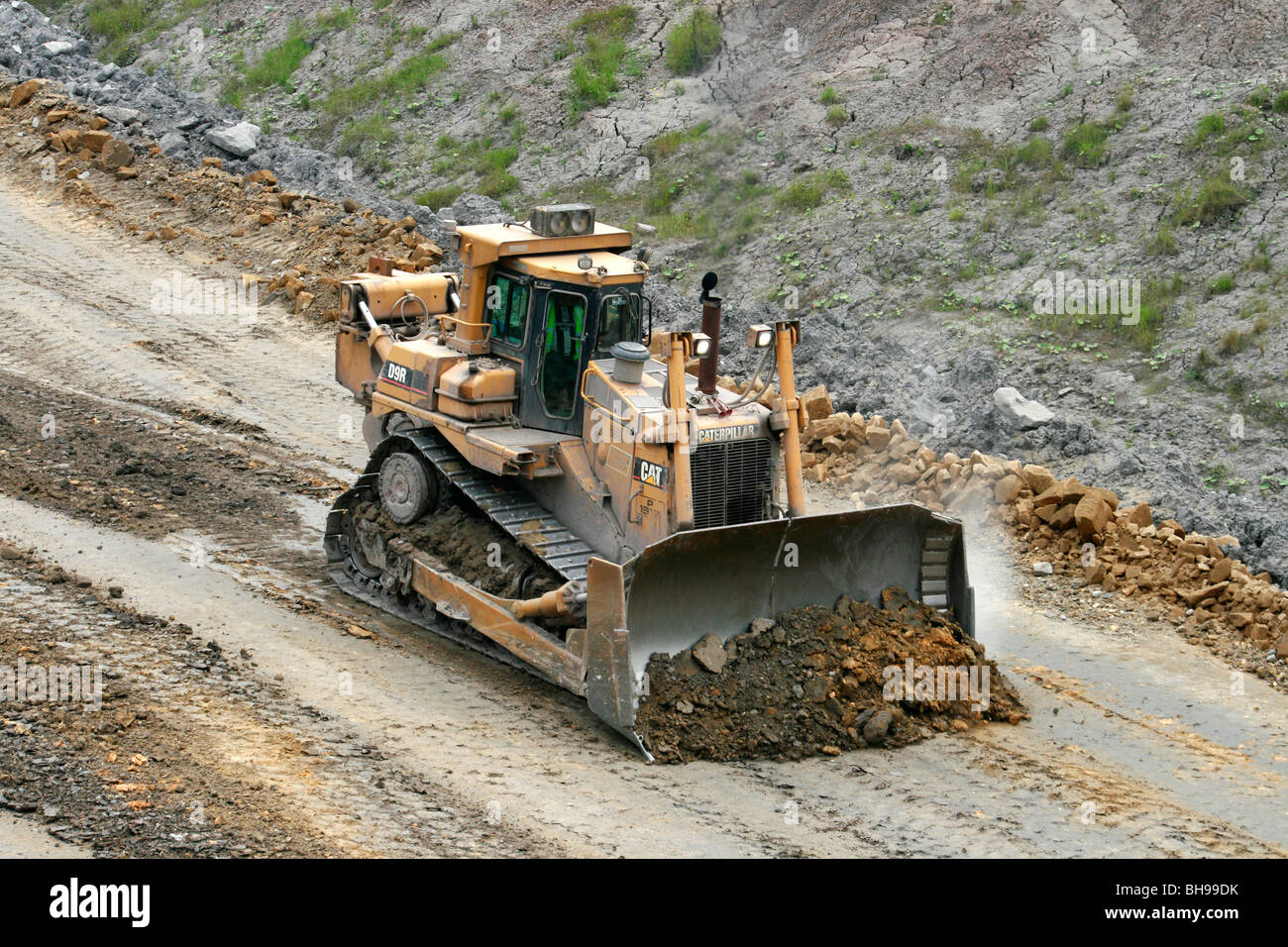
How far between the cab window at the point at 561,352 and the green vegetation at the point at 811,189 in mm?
11068

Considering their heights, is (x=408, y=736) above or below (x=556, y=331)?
below

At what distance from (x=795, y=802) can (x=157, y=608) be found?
535cm

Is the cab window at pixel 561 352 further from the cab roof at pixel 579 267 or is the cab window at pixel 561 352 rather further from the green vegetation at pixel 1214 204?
the green vegetation at pixel 1214 204

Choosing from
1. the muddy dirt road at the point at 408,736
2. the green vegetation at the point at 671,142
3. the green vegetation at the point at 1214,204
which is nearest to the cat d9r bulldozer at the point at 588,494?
the muddy dirt road at the point at 408,736

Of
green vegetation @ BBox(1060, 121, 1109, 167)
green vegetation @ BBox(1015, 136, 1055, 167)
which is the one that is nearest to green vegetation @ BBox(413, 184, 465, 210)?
green vegetation @ BBox(1015, 136, 1055, 167)

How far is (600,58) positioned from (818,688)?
1844cm

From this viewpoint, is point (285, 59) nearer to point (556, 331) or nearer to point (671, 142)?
point (671, 142)

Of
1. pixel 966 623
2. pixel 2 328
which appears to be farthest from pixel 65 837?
pixel 2 328

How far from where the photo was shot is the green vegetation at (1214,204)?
1892cm

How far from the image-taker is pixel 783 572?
10.4 metres

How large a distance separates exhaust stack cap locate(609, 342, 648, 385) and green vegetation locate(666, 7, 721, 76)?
15241 millimetres

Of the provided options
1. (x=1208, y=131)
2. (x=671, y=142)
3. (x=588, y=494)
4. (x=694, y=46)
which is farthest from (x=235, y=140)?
(x=588, y=494)

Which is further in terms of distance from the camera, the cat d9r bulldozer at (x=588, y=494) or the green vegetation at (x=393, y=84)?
the green vegetation at (x=393, y=84)

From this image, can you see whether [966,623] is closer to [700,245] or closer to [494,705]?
[494,705]
